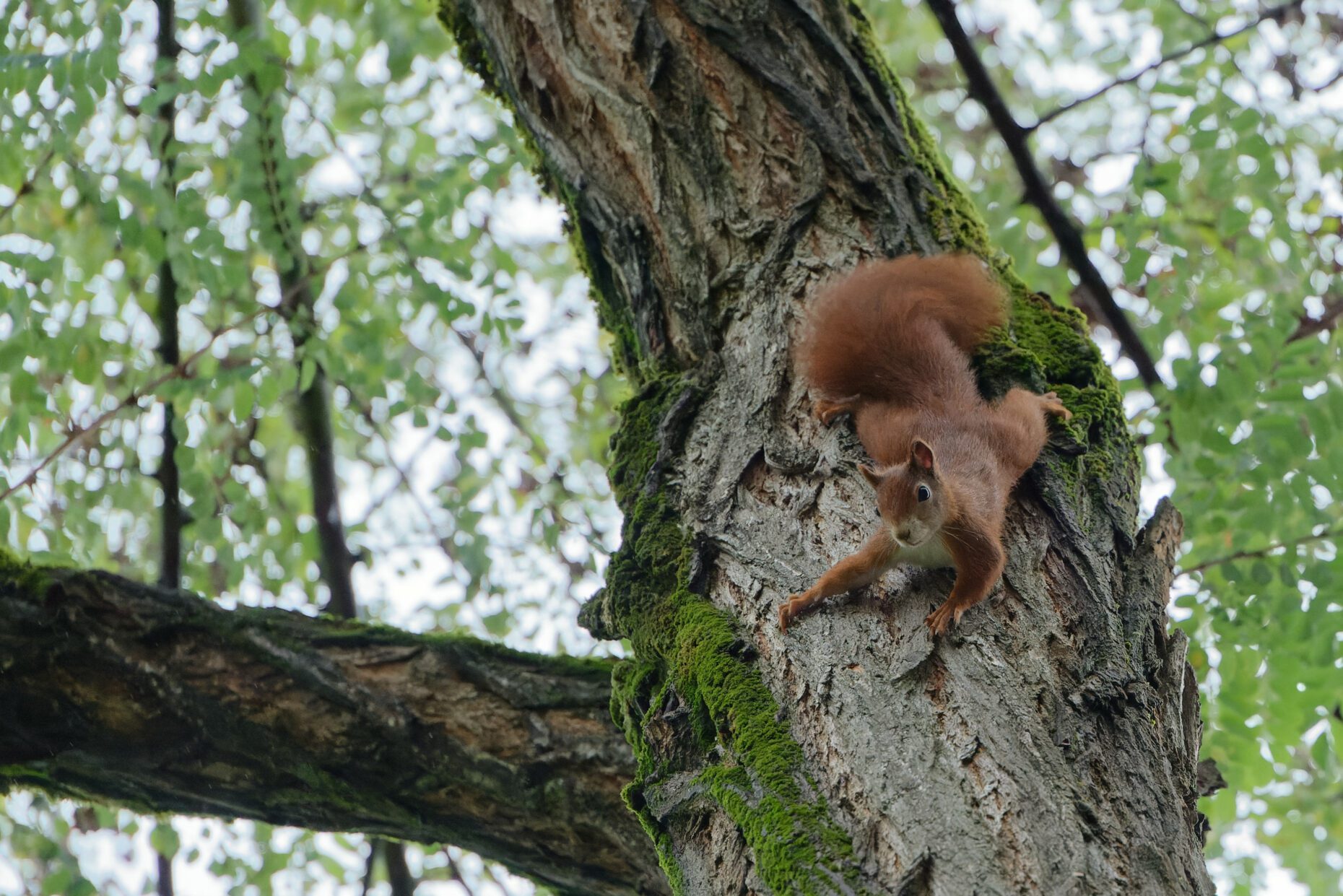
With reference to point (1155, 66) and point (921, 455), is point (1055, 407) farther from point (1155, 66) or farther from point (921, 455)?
point (1155, 66)

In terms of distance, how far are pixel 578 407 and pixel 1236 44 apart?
3101 millimetres

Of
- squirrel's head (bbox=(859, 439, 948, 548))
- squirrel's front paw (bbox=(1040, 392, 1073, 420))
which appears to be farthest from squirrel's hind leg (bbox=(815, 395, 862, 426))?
squirrel's front paw (bbox=(1040, 392, 1073, 420))

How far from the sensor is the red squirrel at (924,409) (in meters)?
1.98

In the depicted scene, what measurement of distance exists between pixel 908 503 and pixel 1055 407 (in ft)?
1.17

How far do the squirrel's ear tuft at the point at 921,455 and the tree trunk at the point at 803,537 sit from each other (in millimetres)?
194

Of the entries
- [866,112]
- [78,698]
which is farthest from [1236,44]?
[78,698]

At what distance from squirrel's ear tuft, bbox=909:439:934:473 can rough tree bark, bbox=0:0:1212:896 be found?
201mm

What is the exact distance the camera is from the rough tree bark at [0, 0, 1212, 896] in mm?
1505

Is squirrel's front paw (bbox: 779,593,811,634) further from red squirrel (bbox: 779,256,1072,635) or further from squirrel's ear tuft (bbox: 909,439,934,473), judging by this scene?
squirrel's ear tuft (bbox: 909,439,934,473)

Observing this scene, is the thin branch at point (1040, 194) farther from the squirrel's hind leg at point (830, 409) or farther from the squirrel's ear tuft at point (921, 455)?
the squirrel's hind leg at point (830, 409)

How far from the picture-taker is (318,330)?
362cm

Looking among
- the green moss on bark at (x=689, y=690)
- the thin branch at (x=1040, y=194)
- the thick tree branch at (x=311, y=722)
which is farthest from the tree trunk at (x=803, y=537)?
the thin branch at (x=1040, y=194)

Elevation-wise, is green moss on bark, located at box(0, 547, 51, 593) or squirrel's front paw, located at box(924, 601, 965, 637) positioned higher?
green moss on bark, located at box(0, 547, 51, 593)

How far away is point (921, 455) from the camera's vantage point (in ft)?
7.61
